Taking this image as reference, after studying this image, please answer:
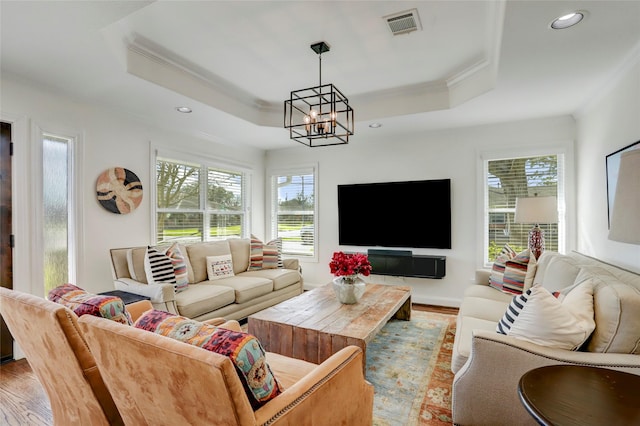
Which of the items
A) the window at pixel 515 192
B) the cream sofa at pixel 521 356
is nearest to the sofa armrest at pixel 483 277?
the window at pixel 515 192

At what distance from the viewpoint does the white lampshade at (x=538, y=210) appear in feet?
11.3

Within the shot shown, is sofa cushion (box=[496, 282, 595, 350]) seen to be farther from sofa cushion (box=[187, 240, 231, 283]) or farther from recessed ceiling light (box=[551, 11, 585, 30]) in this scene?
sofa cushion (box=[187, 240, 231, 283])

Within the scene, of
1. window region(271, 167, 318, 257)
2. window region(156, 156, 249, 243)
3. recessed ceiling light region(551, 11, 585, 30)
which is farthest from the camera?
window region(271, 167, 318, 257)

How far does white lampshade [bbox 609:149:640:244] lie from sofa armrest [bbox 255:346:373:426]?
3.60 feet

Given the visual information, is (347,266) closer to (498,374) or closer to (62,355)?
(498,374)

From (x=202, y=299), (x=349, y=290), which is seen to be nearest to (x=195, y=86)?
(x=202, y=299)

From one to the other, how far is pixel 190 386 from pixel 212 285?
2.93 m

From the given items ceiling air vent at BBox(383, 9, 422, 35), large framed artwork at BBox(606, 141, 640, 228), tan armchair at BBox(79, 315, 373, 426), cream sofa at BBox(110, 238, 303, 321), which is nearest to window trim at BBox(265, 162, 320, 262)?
cream sofa at BBox(110, 238, 303, 321)

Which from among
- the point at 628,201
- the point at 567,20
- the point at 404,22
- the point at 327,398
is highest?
the point at 404,22

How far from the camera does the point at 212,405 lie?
95 centimetres

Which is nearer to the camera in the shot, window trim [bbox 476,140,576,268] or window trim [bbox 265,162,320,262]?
A: window trim [bbox 476,140,576,268]

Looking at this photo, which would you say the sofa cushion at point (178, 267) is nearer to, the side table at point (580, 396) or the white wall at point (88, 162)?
the white wall at point (88, 162)

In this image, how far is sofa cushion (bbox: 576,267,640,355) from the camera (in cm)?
154

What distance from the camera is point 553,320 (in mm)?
1636
